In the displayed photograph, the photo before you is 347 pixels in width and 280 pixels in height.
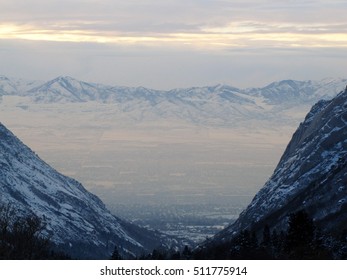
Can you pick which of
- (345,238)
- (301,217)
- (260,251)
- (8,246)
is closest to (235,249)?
(260,251)

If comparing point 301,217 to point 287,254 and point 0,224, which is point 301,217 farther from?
point 0,224
